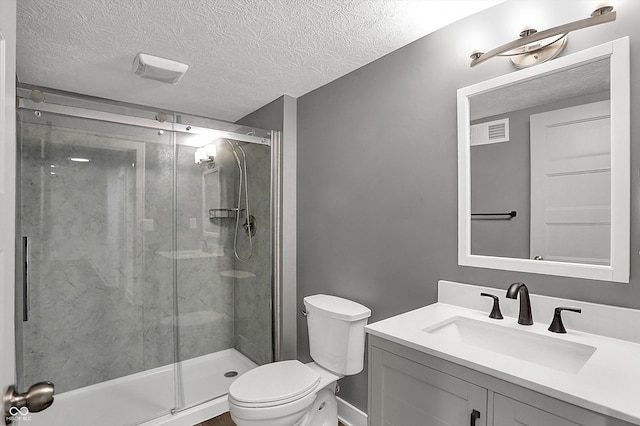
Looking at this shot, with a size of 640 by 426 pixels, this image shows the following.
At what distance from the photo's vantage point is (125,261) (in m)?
2.40

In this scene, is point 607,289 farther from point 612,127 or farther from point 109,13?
point 109,13

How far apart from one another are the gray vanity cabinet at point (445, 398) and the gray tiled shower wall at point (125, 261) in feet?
4.98

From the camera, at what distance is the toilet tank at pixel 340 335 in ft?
6.40

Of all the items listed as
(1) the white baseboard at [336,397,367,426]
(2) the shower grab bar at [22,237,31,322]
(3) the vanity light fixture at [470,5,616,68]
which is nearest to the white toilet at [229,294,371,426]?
(1) the white baseboard at [336,397,367,426]

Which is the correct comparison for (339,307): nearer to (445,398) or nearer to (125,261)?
(445,398)

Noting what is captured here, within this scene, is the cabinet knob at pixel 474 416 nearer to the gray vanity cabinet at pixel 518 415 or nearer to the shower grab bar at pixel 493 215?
the gray vanity cabinet at pixel 518 415

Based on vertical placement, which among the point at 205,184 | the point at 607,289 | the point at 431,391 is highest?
the point at 205,184

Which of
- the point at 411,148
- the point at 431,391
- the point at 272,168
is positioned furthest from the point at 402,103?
the point at 431,391

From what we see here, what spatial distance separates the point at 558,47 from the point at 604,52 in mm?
160

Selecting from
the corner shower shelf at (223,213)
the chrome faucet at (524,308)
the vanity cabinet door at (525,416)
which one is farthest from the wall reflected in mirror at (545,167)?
A: the corner shower shelf at (223,213)

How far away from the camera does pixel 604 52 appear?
122 centimetres

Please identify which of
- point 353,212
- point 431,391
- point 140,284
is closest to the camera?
point 431,391

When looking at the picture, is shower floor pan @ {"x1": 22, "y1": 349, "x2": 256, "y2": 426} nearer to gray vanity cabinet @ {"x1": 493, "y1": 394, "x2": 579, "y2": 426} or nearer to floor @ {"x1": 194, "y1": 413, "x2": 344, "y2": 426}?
floor @ {"x1": 194, "y1": 413, "x2": 344, "y2": 426}

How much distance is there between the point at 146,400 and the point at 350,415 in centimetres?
137
